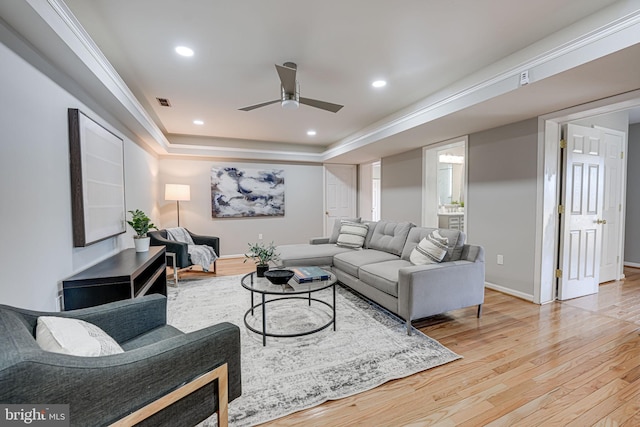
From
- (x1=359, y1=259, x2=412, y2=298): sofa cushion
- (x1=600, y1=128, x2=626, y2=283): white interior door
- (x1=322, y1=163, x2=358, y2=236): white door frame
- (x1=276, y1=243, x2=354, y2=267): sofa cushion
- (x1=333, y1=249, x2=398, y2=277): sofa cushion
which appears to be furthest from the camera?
(x1=322, y1=163, x2=358, y2=236): white door frame

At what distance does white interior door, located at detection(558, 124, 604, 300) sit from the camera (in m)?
3.26

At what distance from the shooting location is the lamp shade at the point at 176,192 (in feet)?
16.6

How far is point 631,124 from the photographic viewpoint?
4.82 meters

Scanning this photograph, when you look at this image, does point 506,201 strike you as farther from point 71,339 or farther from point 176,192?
point 176,192

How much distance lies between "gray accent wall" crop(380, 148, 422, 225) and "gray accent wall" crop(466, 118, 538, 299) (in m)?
1.05

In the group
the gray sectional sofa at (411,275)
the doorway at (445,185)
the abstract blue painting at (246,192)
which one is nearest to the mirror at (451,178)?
the doorway at (445,185)

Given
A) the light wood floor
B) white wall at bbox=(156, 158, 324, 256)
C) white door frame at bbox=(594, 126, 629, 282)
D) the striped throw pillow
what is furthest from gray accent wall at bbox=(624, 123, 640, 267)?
white wall at bbox=(156, 158, 324, 256)

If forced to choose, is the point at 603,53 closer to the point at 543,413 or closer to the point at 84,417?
the point at 543,413

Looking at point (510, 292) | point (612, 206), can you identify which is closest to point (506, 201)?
point (510, 292)

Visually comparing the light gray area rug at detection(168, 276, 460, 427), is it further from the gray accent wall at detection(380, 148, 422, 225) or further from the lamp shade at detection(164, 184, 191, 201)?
the gray accent wall at detection(380, 148, 422, 225)

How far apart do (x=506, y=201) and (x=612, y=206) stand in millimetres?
1817

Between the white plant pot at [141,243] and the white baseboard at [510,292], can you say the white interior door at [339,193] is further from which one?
the white plant pot at [141,243]

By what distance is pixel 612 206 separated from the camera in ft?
12.9

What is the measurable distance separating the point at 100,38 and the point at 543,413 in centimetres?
398
